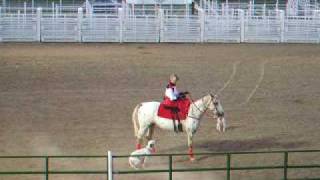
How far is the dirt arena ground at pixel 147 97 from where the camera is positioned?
19.6 m

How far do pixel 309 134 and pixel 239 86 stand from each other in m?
8.94

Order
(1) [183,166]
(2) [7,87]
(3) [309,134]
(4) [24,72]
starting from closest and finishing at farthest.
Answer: (1) [183,166] → (3) [309,134] → (2) [7,87] → (4) [24,72]

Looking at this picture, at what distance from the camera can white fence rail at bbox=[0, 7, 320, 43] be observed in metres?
49.9

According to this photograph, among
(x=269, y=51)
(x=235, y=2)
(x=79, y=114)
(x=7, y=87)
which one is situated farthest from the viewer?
(x=235, y=2)

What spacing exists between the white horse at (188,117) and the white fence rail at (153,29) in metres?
31.4

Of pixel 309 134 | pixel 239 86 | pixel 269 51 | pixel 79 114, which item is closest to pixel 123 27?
pixel 269 51

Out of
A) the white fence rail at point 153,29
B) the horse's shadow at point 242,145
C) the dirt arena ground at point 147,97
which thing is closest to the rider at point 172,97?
the dirt arena ground at point 147,97

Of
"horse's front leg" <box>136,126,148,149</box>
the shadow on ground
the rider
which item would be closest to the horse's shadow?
the shadow on ground

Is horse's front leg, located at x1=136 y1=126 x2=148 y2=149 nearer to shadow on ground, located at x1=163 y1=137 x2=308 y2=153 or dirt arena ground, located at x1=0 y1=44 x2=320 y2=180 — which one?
dirt arena ground, located at x1=0 y1=44 x2=320 y2=180

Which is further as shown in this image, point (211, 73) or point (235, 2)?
point (235, 2)

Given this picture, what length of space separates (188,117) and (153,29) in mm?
32362

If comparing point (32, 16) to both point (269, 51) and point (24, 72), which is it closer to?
point (269, 51)

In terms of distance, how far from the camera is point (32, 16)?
166ft

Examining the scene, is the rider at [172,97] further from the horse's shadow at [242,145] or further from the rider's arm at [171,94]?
the horse's shadow at [242,145]
